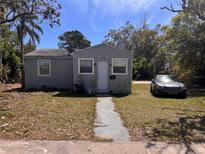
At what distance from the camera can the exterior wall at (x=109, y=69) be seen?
74.8 feet

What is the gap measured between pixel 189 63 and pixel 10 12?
18822 mm

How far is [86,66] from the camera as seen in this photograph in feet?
75.3

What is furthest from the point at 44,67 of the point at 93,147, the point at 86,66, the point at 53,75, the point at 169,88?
the point at 93,147

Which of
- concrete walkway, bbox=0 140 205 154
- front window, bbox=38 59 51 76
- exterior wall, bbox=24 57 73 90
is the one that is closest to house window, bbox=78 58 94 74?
exterior wall, bbox=24 57 73 90

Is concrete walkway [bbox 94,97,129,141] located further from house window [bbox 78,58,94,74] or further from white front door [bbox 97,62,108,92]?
house window [bbox 78,58,94,74]

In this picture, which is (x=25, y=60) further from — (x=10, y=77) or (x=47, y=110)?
(x=47, y=110)

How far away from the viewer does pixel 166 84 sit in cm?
2091

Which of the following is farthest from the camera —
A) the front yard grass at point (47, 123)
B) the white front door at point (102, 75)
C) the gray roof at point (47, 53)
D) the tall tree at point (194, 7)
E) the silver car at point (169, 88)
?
the gray roof at point (47, 53)

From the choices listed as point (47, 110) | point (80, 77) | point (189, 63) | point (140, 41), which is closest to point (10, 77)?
point (80, 77)

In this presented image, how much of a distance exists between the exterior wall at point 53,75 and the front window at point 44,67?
23cm

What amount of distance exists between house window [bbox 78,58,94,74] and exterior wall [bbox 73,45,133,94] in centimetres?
21

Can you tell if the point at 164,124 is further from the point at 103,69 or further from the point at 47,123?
the point at 103,69

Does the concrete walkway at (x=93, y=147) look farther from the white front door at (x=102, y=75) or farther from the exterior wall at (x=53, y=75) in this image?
the exterior wall at (x=53, y=75)

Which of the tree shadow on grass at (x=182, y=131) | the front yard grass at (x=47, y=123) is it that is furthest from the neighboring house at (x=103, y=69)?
the tree shadow on grass at (x=182, y=131)
